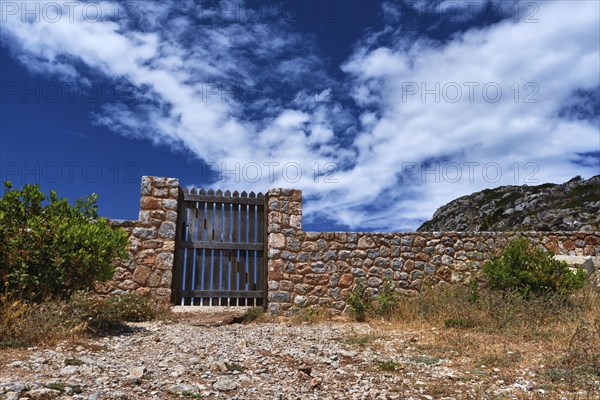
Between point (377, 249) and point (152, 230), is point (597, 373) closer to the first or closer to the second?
point (377, 249)

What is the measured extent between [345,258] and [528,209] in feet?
48.6

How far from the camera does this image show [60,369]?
5.34 m

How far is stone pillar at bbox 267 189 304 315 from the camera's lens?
10328mm

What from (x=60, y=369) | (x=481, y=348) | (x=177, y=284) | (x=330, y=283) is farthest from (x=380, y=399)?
(x=177, y=284)

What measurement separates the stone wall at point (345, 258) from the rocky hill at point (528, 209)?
285 inches

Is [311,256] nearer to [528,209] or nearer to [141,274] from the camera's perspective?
[141,274]

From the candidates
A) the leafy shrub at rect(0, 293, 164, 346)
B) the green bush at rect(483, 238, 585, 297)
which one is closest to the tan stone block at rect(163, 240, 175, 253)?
the leafy shrub at rect(0, 293, 164, 346)

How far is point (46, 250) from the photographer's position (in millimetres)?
7578

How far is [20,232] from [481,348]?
22.8 feet

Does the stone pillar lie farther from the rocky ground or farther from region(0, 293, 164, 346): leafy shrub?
region(0, 293, 164, 346): leafy shrub

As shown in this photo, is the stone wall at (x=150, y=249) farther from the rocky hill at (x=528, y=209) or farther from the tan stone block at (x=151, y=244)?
the rocky hill at (x=528, y=209)

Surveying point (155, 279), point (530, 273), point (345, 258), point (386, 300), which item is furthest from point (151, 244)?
point (530, 273)

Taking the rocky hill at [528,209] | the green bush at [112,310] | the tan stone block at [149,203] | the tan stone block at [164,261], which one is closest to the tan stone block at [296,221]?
the tan stone block at [164,261]

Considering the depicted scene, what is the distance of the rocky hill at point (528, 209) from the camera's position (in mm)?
18588
